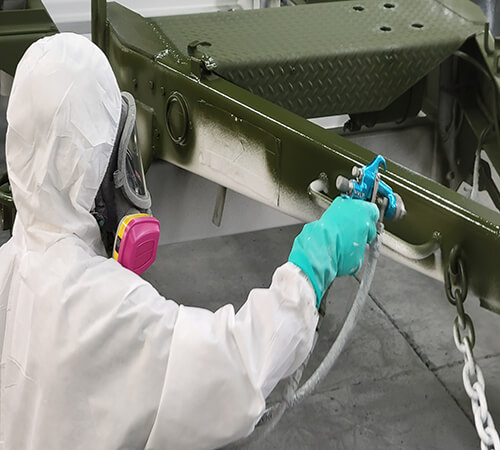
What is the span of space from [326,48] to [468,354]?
1266 millimetres

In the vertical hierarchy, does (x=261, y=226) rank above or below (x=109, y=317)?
below

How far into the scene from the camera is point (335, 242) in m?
1.55

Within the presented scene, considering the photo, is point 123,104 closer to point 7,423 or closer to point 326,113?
point 7,423


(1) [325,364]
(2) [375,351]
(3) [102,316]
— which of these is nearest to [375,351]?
(2) [375,351]

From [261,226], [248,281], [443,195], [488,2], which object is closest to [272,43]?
[261,226]

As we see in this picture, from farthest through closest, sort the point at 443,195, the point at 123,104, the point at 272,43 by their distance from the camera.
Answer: the point at 272,43, the point at 443,195, the point at 123,104

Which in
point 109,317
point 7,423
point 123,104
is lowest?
point 7,423

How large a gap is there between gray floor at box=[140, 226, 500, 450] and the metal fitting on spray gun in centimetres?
59

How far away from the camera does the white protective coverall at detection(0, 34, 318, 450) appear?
1.46m

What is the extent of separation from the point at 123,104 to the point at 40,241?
398mm

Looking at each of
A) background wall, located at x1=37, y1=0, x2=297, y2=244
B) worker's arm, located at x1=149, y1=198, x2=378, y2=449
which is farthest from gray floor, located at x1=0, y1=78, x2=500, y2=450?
worker's arm, located at x1=149, y1=198, x2=378, y2=449

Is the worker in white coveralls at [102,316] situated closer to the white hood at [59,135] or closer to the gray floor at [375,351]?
the white hood at [59,135]

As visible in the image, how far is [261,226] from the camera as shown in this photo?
305cm

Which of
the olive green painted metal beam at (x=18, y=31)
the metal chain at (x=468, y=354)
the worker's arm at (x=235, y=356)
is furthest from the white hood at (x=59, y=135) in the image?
the olive green painted metal beam at (x=18, y=31)
